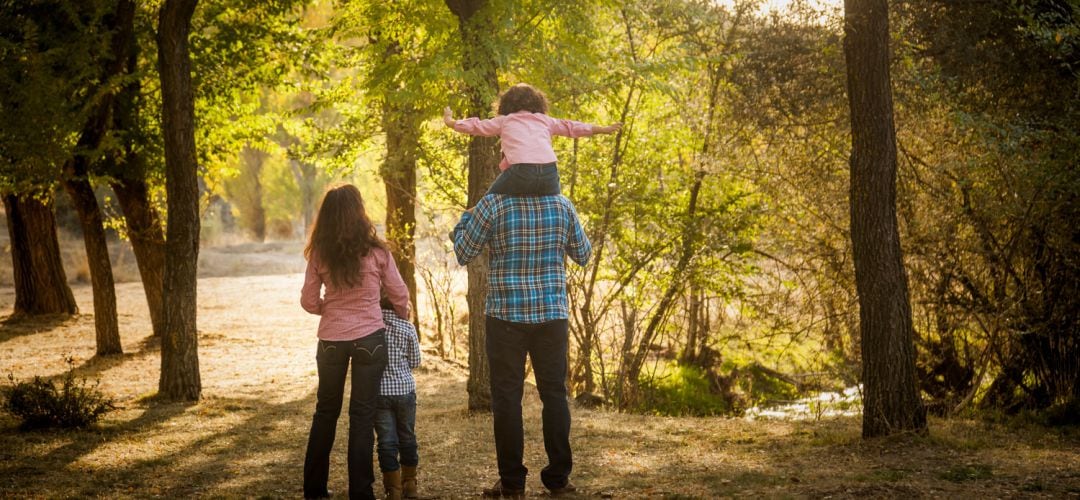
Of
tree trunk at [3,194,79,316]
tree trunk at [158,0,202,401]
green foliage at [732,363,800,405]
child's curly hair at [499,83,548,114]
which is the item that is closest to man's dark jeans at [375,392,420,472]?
child's curly hair at [499,83,548,114]

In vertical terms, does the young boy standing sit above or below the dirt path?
above

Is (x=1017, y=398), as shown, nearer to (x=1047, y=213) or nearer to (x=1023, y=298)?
(x=1023, y=298)

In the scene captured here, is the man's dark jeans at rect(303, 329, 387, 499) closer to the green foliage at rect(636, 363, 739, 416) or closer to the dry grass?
the dry grass

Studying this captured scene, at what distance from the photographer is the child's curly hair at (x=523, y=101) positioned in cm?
523

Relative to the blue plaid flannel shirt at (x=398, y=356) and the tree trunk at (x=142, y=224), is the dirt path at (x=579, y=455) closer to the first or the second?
the blue plaid flannel shirt at (x=398, y=356)

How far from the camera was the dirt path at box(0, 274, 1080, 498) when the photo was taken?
5773mm

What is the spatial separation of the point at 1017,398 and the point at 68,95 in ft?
39.2

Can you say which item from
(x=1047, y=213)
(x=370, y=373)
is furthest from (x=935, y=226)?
(x=370, y=373)

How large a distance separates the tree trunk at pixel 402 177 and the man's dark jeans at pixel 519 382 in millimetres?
5799

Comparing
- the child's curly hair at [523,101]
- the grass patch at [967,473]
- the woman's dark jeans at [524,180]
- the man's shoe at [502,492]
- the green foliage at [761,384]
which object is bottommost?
the green foliage at [761,384]

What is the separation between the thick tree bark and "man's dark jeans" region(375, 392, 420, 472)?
356cm

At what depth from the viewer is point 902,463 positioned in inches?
250

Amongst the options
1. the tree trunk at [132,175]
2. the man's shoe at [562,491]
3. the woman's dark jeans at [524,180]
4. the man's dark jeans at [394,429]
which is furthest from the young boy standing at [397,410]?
the tree trunk at [132,175]

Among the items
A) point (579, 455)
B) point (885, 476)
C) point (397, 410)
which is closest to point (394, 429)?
point (397, 410)
